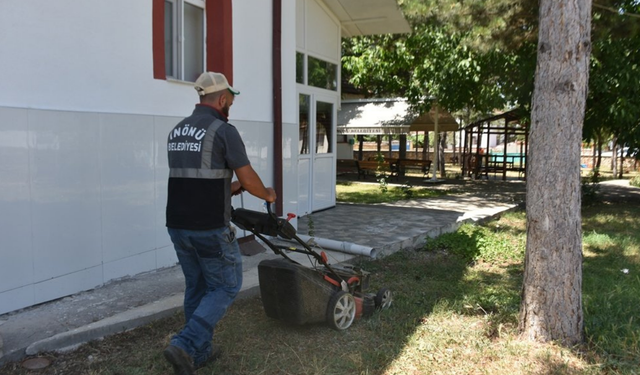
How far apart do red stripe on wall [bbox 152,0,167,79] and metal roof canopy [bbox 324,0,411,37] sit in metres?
5.16

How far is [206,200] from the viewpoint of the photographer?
3.50m

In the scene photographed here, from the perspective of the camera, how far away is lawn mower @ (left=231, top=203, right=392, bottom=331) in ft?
12.7

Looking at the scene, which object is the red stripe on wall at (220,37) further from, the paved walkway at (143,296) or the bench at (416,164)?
the bench at (416,164)

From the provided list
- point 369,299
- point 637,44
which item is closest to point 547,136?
point 369,299

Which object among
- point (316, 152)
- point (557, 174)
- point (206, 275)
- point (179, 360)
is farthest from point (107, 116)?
point (316, 152)

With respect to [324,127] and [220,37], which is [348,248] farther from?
[324,127]

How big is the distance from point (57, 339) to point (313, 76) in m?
7.32

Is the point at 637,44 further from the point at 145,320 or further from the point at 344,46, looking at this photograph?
the point at 344,46

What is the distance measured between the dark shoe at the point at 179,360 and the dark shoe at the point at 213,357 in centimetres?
34

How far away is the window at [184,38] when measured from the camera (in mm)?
6340

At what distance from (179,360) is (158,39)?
373cm

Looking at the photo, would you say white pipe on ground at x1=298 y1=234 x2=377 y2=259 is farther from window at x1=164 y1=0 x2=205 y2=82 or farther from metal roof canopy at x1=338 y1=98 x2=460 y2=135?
metal roof canopy at x1=338 y1=98 x2=460 y2=135

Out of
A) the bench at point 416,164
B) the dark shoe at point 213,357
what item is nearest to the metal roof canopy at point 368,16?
the dark shoe at point 213,357

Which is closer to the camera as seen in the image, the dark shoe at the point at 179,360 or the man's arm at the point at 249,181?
the dark shoe at the point at 179,360
